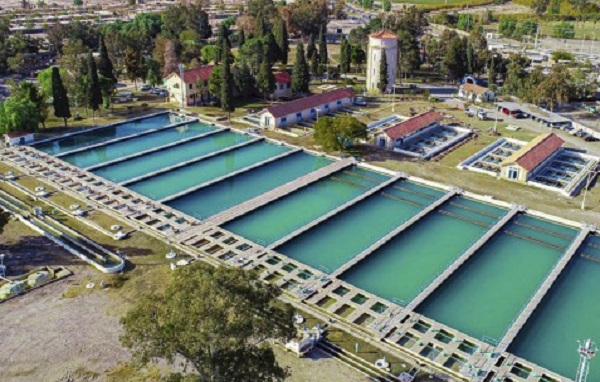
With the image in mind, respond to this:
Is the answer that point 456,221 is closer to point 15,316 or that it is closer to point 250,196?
point 250,196

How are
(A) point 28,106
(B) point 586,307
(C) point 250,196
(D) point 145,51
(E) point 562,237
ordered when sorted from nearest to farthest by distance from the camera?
(B) point 586,307, (E) point 562,237, (C) point 250,196, (A) point 28,106, (D) point 145,51

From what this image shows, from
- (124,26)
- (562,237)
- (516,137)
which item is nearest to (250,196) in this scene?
(562,237)

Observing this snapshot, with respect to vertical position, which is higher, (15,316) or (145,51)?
(145,51)

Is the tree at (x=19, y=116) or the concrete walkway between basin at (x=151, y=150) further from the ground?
the tree at (x=19, y=116)

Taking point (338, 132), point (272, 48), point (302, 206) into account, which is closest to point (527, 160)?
point (338, 132)

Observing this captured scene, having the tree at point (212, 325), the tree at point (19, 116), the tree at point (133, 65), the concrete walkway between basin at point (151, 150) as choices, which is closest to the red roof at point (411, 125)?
the concrete walkway between basin at point (151, 150)

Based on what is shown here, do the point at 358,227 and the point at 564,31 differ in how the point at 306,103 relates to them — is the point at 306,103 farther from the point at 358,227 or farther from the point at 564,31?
the point at 564,31

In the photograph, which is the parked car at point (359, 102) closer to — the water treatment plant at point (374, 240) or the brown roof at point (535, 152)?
the water treatment plant at point (374, 240)
